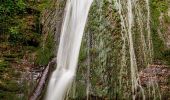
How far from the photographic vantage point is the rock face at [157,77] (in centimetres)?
796

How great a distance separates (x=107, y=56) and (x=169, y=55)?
46.5 inches

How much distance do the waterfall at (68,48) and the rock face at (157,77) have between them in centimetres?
140

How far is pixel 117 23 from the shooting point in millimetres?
8492

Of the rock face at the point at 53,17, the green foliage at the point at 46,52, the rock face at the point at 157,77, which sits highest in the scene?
the rock face at the point at 53,17

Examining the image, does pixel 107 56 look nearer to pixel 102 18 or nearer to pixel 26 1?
pixel 102 18

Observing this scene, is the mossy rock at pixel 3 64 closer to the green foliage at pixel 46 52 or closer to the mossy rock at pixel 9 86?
the mossy rock at pixel 9 86

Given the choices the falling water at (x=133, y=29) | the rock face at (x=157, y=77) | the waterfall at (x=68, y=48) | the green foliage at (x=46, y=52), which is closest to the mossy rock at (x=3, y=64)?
the green foliage at (x=46, y=52)

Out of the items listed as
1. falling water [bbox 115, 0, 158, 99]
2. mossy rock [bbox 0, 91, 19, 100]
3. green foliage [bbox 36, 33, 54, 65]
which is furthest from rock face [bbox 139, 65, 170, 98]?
mossy rock [bbox 0, 91, 19, 100]

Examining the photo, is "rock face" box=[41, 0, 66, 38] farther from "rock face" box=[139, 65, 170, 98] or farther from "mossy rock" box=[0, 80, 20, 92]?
"rock face" box=[139, 65, 170, 98]

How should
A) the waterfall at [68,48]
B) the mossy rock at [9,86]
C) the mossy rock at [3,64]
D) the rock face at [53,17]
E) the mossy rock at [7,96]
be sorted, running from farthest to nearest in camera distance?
the rock face at [53,17]
the mossy rock at [3,64]
the mossy rock at [9,86]
the mossy rock at [7,96]
the waterfall at [68,48]

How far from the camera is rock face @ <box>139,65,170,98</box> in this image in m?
7.96

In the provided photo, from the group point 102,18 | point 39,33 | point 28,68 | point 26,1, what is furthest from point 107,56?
point 26,1

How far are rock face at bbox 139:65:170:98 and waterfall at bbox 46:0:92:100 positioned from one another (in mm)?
1402

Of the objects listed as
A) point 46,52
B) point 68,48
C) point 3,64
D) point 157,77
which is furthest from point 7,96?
point 157,77
